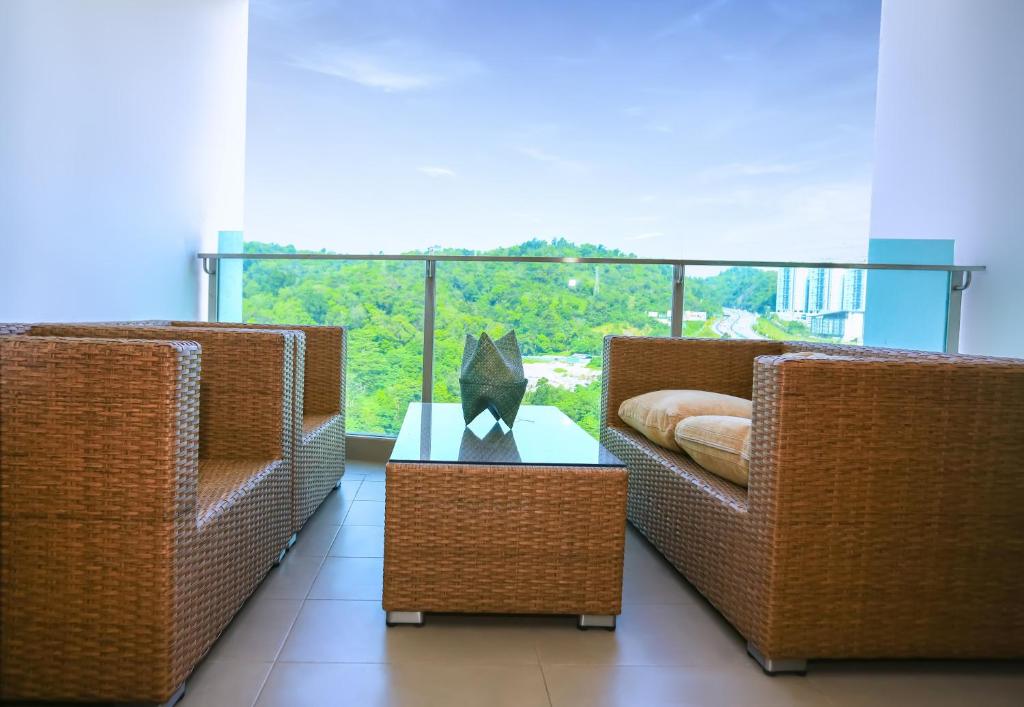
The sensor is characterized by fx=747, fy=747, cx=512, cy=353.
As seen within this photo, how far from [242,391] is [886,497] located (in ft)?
6.03

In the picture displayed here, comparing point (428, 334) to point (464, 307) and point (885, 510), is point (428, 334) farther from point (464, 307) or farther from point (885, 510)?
point (885, 510)

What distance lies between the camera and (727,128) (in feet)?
24.6

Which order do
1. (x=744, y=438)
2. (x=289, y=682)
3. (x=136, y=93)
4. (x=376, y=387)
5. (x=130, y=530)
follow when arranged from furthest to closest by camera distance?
(x=376, y=387) < (x=136, y=93) < (x=744, y=438) < (x=289, y=682) < (x=130, y=530)

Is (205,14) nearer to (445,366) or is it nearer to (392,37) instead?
(445,366)

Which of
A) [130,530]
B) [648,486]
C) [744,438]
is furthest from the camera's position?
[648,486]

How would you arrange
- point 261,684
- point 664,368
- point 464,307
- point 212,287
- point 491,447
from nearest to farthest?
point 261,684 < point 491,447 < point 664,368 < point 464,307 < point 212,287

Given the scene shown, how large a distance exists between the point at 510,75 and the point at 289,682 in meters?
6.70

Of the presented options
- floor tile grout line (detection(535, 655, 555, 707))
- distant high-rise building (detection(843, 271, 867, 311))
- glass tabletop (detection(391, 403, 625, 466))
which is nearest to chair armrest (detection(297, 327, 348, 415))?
glass tabletop (detection(391, 403, 625, 466))

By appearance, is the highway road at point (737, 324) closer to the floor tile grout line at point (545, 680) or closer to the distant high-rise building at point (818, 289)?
the distant high-rise building at point (818, 289)

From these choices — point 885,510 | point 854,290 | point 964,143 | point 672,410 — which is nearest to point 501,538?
point 885,510

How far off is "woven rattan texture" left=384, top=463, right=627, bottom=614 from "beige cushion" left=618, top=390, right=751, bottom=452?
0.83 m

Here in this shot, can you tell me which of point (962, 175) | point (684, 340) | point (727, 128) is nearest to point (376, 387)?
point (684, 340)

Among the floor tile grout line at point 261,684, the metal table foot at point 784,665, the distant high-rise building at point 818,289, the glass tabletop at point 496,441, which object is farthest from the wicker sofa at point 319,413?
the distant high-rise building at point 818,289

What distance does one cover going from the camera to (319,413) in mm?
3441
